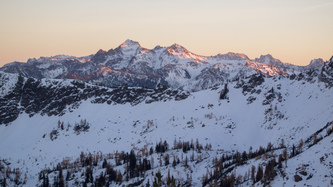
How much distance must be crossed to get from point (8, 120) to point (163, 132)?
91.7 metres

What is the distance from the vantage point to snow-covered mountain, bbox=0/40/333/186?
198 feet

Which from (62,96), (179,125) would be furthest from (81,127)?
(179,125)

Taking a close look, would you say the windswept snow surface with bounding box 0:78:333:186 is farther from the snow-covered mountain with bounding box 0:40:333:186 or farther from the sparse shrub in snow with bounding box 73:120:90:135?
the sparse shrub in snow with bounding box 73:120:90:135

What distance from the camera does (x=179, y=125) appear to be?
11694 centimetres

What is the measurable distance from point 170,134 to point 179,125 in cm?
813

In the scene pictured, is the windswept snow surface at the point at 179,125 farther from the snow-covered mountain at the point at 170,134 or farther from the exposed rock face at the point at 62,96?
the exposed rock face at the point at 62,96

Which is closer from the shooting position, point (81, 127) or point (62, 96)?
point (81, 127)

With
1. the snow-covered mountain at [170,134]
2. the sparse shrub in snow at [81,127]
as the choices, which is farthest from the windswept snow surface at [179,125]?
the sparse shrub in snow at [81,127]

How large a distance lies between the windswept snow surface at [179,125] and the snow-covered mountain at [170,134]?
0.46 metres

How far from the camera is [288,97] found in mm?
110500

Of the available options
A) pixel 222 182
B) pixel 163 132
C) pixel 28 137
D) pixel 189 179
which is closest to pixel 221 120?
pixel 163 132

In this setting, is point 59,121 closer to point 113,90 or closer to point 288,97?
point 113,90

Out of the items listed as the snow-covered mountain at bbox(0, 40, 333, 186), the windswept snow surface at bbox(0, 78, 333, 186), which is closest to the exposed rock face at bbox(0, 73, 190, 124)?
the snow-covered mountain at bbox(0, 40, 333, 186)

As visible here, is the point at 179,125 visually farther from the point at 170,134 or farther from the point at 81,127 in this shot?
the point at 81,127
